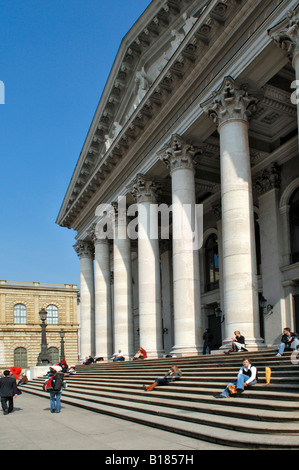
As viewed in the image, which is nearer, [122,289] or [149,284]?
[149,284]

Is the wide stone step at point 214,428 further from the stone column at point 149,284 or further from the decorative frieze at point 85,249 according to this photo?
the decorative frieze at point 85,249

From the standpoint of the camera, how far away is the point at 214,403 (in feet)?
37.8

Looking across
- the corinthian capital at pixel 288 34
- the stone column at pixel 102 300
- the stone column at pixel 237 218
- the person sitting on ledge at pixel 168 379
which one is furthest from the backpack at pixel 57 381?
the stone column at pixel 102 300

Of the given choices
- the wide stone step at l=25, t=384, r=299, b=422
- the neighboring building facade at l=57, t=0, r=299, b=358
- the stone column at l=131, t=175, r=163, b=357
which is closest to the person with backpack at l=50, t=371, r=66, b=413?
the wide stone step at l=25, t=384, r=299, b=422

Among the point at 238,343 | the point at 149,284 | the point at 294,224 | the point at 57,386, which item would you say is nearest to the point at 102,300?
Answer: the point at 149,284

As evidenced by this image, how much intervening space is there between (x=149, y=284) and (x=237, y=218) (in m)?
8.65

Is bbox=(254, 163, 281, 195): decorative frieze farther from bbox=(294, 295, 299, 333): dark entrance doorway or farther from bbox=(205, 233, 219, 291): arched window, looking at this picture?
bbox=(205, 233, 219, 291): arched window

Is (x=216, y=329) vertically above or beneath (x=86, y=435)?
above

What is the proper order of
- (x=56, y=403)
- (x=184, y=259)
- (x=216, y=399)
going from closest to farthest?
(x=216, y=399) → (x=56, y=403) → (x=184, y=259)

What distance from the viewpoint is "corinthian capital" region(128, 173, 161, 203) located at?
25.5 m

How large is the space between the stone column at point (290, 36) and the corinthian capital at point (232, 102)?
250 centimetres

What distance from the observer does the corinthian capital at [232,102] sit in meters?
17.7

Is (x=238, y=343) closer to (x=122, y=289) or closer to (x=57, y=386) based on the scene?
(x=57, y=386)

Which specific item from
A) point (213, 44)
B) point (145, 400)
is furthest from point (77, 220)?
point (145, 400)
